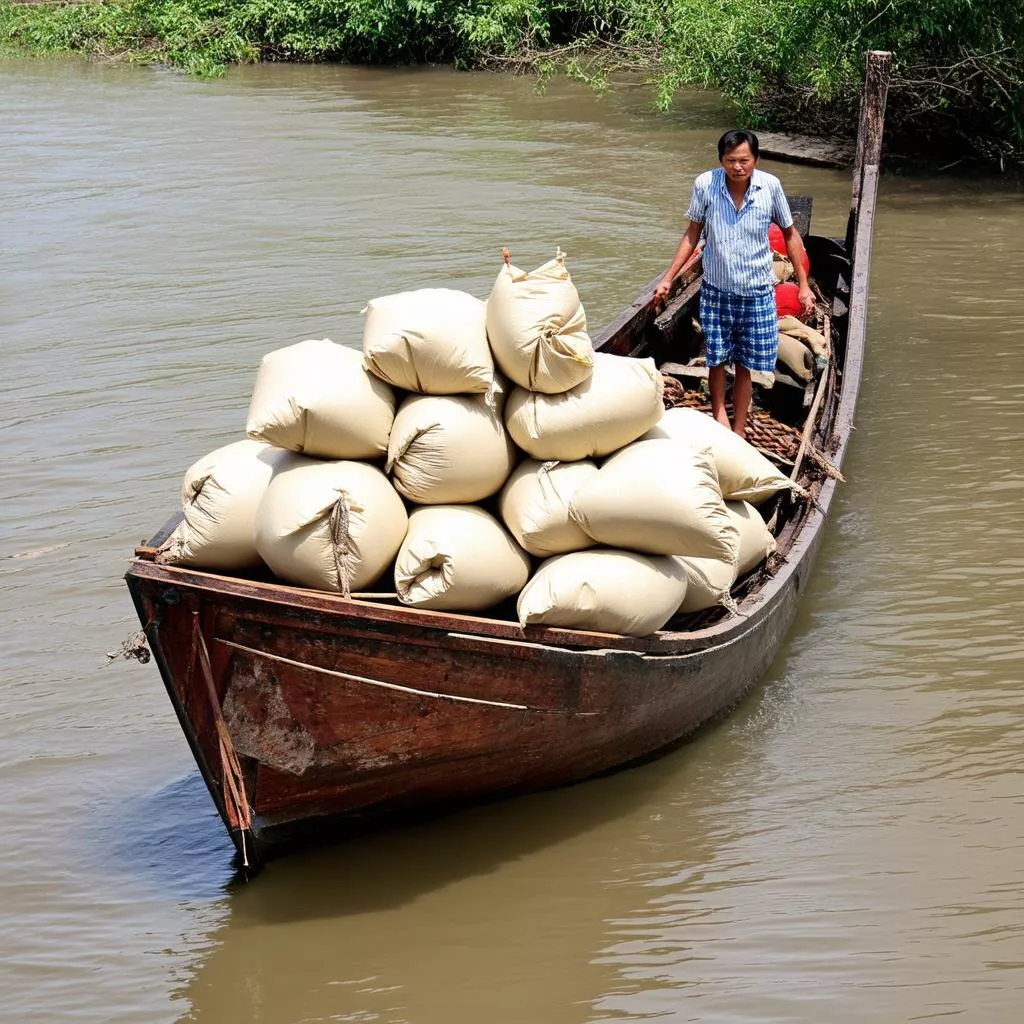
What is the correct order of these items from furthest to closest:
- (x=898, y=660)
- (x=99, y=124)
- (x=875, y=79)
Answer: (x=99, y=124), (x=875, y=79), (x=898, y=660)

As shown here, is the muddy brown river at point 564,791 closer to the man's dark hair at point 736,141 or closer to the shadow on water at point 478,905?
the shadow on water at point 478,905

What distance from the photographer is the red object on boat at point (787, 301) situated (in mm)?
6742

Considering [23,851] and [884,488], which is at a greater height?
[884,488]

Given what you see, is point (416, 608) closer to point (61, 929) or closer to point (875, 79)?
point (61, 929)

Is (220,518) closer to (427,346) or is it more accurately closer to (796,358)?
(427,346)

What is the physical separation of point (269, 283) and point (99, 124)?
6.99m

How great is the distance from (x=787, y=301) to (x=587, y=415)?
10.5 feet

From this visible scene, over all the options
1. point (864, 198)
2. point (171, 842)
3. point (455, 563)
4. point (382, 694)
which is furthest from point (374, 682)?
point (864, 198)

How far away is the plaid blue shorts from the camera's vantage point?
539cm

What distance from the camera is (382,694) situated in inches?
143

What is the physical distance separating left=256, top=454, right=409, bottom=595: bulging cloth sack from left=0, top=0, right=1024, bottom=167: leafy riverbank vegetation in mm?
8390

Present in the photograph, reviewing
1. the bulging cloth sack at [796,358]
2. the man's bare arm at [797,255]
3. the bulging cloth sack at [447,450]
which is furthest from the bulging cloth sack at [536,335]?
the bulging cloth sack at [796,358]

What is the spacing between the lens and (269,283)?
980 centimetres

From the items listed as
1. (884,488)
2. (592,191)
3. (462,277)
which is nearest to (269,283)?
(462,277)
